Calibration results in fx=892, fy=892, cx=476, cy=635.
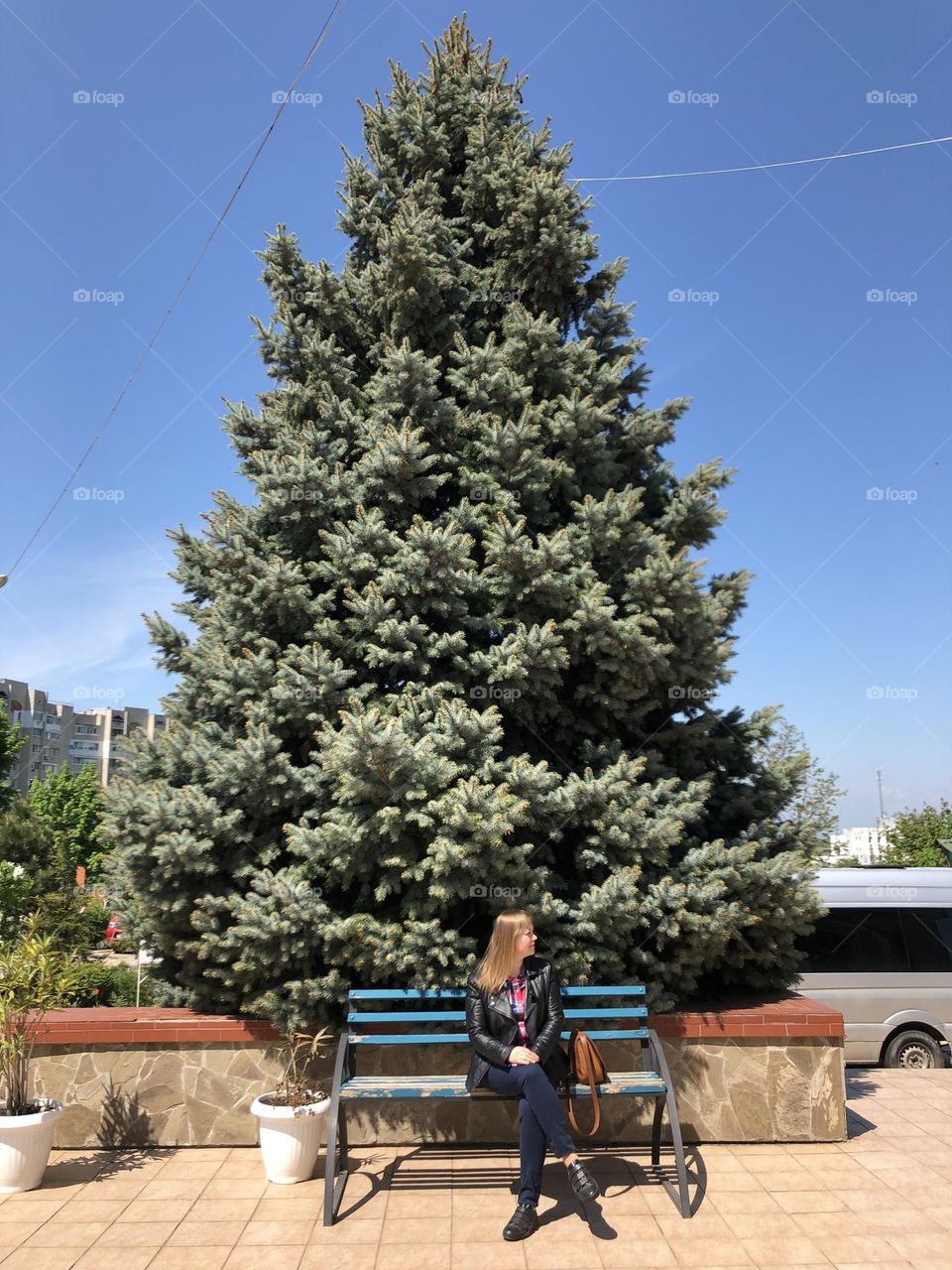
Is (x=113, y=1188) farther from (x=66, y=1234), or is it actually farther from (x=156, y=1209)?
(x=66, y=1234)

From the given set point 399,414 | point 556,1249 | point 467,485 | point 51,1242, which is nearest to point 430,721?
point 467,485

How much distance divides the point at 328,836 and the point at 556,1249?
2.60m

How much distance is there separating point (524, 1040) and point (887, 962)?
6929mm

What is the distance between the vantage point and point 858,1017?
33.2ft

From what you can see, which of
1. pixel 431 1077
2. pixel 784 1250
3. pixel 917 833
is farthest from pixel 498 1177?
pixel 917 833

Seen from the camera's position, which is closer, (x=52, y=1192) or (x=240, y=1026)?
(x=52, y=1192)

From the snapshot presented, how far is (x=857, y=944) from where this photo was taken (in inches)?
409

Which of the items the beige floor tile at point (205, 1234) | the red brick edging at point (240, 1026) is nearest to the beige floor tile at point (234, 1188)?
the beige floor tile at point (205, 1234)

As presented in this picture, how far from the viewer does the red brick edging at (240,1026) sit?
600 cm

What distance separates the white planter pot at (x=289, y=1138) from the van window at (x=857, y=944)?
6.71 meters

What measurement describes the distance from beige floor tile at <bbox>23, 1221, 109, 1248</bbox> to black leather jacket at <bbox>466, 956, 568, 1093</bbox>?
2.07 m

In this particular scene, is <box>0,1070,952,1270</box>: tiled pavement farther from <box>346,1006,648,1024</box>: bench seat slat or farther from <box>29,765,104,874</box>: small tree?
<box>29,765,104,874</box>: small tree

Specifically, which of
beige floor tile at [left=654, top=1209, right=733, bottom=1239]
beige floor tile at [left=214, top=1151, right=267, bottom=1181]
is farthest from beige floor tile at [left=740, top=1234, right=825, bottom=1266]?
beige floor tile at [left=214, top=1151, right=267, bottom=1181]

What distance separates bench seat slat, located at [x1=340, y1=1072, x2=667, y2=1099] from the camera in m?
5.09
